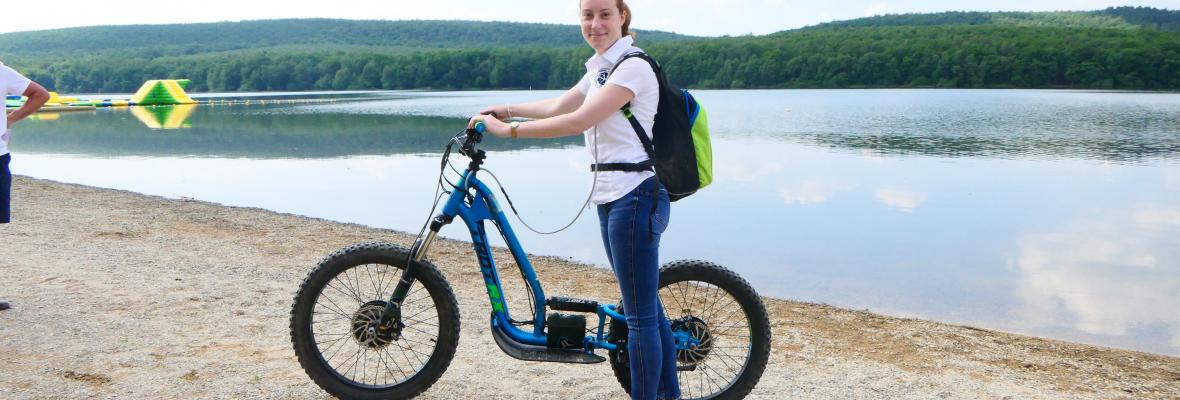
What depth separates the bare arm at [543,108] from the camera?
11.7 feet

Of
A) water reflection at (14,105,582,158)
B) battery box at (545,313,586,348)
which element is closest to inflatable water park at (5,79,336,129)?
water reflection at (14,105,582,158)

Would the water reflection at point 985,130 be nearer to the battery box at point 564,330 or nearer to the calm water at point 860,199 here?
the calm water at point 860,199

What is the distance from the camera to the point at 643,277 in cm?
333

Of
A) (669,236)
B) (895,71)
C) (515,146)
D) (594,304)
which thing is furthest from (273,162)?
(895,71)

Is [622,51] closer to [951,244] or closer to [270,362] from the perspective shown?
[270,362]

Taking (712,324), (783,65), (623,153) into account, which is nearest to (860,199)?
(712,324)

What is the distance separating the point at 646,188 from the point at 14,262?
6327 millimetres

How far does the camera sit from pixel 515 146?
2505cm

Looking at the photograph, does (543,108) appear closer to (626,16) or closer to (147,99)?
(626,16)

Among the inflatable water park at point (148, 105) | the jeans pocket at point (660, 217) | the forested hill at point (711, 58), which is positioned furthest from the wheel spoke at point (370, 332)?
the forested hill at point (711, 58)

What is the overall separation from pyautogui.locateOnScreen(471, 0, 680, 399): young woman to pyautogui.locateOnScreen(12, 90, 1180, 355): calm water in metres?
4.53

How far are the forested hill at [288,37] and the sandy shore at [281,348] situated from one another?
5130 inches

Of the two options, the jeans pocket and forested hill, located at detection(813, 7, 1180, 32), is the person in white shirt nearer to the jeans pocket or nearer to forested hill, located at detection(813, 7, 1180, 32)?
the jeans pocket

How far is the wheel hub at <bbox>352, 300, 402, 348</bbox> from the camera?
152 inches
